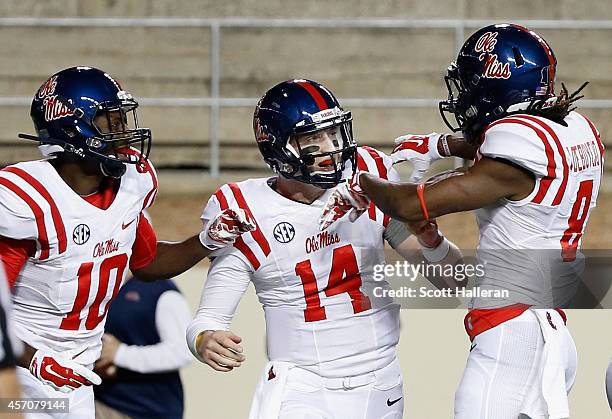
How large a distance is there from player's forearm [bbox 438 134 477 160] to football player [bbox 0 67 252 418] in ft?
2.32

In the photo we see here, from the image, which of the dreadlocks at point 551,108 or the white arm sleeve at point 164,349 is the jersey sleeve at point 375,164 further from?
the white arm sleeve at point 164,349

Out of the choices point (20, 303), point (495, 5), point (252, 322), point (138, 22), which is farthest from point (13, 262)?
point (495, 5)

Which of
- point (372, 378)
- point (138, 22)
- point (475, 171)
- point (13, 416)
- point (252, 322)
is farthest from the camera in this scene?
point (138, 22)

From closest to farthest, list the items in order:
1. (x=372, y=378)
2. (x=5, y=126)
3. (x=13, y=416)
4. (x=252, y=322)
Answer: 1. (x=13, y=416)
2. (x=372, y=378)
3. (x=252, y=322)
4. (x=5, y=126)

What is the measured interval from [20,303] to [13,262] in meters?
0.15

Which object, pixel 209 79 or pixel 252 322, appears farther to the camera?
pixel 209 79

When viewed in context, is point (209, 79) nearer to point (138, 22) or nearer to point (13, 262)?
point (138, 22)

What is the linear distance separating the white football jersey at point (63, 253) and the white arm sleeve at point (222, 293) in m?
0.26

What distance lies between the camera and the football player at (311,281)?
3.10 m

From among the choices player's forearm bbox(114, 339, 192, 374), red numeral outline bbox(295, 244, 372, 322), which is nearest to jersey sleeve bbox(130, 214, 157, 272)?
red numeral outline bbox(295, 244, 372, 322)

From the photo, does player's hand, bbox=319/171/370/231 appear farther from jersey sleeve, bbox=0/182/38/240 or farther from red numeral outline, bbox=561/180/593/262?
jersey sleeve, bbox=0/182/38/240

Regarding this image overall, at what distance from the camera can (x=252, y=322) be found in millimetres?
4922

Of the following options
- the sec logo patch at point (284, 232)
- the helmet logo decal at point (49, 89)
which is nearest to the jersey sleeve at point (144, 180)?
the helmet logo decal at point (49, 89)

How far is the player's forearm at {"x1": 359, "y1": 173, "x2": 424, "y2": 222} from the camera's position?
2963mm
